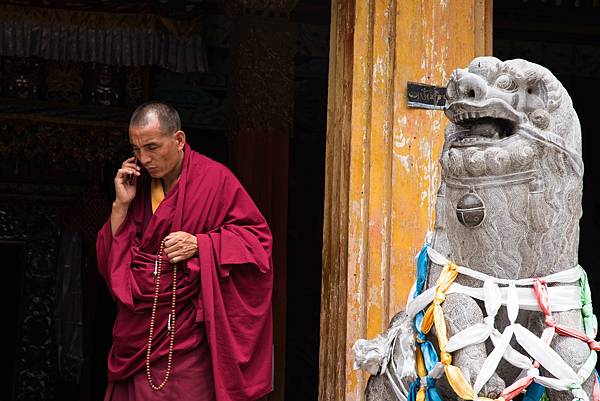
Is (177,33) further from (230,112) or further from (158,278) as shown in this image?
(158,278)

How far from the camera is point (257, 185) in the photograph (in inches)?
258

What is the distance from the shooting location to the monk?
13.0ft

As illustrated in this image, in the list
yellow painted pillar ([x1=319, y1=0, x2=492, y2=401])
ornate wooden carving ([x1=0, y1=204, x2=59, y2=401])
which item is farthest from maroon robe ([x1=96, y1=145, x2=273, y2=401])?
ornate wooden carving ([x1=0, y1=204, x2=59, y2=401])

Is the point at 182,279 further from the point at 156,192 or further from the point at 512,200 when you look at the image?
the point at 512,200

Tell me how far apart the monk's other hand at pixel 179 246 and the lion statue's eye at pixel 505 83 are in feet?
4.33

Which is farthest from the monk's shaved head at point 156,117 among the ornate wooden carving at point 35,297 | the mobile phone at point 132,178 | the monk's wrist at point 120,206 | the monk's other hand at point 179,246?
the ornate wooden carving at point 35,297

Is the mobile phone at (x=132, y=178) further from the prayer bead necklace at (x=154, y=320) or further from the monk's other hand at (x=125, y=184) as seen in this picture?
the prayer bead necklace at (x=154, y=320)

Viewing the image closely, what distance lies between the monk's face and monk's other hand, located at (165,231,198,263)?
10.6 inches

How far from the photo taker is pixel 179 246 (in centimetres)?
393

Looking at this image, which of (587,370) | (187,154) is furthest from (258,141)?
(587,370)

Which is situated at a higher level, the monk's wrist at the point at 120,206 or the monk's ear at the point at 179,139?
the monk's ear at the point at 179,139

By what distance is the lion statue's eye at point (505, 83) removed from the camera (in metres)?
3.08

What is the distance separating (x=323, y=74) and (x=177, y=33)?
1358 millimetres

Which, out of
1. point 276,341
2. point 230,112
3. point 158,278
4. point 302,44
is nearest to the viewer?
point 158,278
